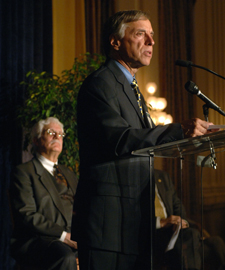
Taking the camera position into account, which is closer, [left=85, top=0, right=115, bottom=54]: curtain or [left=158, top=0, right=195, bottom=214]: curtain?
[left=85, top=0, right=115, bottom=54]: curtain

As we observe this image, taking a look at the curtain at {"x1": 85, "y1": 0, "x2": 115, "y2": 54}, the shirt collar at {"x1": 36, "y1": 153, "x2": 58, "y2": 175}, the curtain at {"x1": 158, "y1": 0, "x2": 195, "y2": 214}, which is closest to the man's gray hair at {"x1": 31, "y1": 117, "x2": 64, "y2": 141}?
the shirt collar at {"x1": 36, "y1": 153, "x2": 58, "y2": 175}

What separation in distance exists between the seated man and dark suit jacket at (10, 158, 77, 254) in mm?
1660

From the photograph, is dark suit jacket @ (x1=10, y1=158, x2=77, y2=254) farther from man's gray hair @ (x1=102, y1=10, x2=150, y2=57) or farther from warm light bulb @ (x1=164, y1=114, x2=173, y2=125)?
warm light bulb @ (x1=164, y1=114, x2=173, y2=125)

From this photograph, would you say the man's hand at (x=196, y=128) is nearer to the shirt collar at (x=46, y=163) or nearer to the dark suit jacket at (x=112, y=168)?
the dark suit jacket at (x=112, y=168)

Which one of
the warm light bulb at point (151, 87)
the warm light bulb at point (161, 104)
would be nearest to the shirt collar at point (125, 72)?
the warm light bulb at point (161, 104)

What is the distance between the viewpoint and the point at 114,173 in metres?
1.24

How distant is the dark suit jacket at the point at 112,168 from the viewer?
3.82 feet

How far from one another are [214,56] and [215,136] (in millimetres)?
5201

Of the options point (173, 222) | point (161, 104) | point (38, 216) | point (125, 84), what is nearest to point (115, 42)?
point (125, 84)

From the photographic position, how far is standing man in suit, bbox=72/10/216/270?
116 centimetres

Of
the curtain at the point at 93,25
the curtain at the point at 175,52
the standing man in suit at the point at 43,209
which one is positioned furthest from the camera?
the curtain at the point at 175,52

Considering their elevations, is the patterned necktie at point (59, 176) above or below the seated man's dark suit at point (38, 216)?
above

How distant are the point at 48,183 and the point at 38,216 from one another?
325 millimetres

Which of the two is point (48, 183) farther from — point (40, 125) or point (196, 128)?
point (196, 128)
